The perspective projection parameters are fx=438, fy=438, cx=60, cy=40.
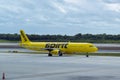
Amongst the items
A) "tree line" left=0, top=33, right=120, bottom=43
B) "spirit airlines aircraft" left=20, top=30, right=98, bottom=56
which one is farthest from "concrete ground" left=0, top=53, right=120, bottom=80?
"tree line" left=0, top=33, right=120, bottom=43

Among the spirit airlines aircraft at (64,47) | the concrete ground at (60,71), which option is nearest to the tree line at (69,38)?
the spirit airlines aircraft at (64,47)

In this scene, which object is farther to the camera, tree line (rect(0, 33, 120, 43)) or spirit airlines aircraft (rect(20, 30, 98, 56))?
tree line (rect(0, 33, 120, 43))

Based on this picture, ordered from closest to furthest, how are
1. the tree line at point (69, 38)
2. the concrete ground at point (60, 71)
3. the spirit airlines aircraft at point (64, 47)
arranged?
the concrete ground at point (60, 71) < the spirit airlines aircraft at point (64, 47) < the tree line at point (69, 38)

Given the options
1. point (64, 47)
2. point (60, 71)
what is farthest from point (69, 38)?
point (60, 71)

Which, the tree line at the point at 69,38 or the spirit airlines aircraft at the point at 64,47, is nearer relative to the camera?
the spirit airlines aircraft at the point at 64,47

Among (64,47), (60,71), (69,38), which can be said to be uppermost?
(69,38)

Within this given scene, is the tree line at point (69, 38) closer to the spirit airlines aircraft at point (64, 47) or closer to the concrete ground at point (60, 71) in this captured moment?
the spirit airlines aircraft at point (64, 47)

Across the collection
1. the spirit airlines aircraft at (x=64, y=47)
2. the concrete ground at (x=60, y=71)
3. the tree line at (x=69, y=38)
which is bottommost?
the concrete ground at (x=60, y=71)

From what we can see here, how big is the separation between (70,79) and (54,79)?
1.23 m

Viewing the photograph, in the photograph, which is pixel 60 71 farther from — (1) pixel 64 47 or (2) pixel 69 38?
(2) pixel 69 38

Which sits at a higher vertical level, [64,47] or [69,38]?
[69,38]

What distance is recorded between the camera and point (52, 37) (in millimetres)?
182875

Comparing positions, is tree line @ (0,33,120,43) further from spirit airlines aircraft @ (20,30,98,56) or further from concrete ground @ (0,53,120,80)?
concrete ground @ (0,53,120,80)

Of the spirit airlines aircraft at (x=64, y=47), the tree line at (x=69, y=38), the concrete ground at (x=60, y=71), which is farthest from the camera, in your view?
the tree line at (x=69, y=38)
